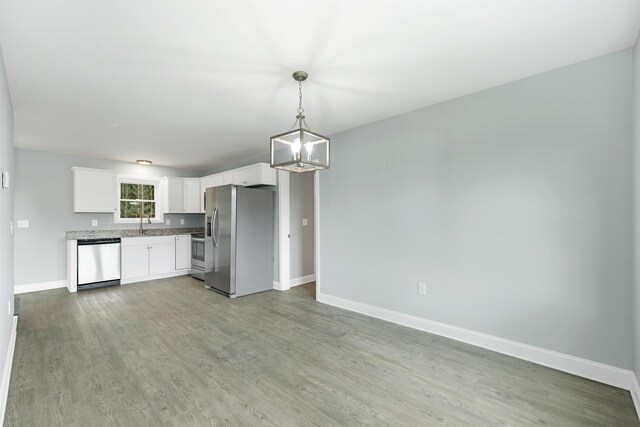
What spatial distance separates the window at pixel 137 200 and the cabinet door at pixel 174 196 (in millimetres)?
353

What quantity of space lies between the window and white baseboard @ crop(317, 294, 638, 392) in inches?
206

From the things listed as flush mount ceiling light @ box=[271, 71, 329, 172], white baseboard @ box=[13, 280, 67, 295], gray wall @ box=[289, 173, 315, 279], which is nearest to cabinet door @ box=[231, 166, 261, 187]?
gray wall @ box=[289, 173, 315, 279]

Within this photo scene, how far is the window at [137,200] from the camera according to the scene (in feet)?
19.5

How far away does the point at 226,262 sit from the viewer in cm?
459

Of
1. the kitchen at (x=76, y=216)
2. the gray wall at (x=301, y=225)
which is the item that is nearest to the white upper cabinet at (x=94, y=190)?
the kitchen at (x=76, y=216)

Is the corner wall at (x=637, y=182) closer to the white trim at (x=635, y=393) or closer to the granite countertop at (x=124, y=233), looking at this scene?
the white trim at (x=635, y=393)

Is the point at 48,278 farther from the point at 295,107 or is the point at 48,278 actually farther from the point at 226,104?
the point at 295,107

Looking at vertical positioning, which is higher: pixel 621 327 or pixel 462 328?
pixel 621 327

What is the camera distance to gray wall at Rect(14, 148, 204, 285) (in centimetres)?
483

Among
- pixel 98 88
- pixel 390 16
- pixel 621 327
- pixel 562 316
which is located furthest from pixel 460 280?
pixel 98 88

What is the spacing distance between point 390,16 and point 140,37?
5.40ft

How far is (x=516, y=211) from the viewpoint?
2561mm

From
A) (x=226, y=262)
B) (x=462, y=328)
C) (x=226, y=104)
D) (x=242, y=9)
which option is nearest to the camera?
(x=242, y=9)

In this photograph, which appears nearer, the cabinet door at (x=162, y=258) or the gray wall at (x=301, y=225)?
the gray wall at (x=301, y=225)
